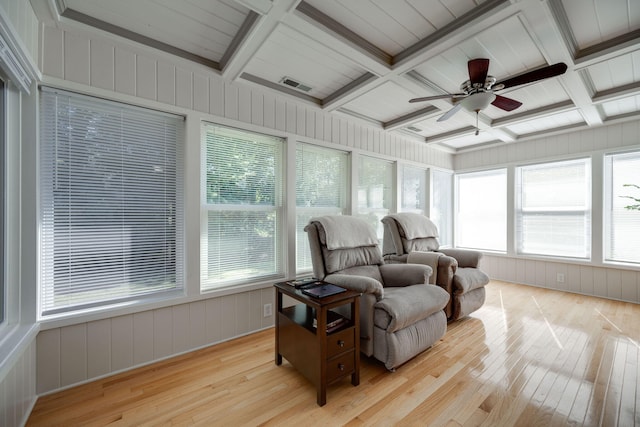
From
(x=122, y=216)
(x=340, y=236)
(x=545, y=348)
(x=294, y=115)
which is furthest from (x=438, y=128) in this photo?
(x=122, y=216)

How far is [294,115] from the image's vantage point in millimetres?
2842

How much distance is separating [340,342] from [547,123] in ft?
13.9

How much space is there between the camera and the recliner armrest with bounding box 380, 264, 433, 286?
2.38m

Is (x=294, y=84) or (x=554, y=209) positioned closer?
(x=294, y=84)

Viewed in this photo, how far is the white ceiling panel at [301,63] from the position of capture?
191 cm

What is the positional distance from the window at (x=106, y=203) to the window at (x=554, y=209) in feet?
16.7

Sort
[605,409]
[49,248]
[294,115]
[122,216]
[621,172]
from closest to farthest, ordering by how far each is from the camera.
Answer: [605,409]
[49,248]
[122,216]
[294,115]
[621,172]

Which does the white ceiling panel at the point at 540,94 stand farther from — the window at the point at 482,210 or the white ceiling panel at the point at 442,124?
the window at the point at 482,210

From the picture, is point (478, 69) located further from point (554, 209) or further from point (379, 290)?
point (554, 209)

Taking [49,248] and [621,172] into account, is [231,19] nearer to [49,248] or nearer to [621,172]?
[49,248]

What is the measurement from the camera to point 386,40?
194 cm

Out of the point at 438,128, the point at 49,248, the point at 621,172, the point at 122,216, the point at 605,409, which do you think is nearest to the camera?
the point at 605,409

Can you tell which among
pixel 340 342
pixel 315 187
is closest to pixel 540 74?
pixel 315 187

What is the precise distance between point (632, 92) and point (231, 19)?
3749 mm
